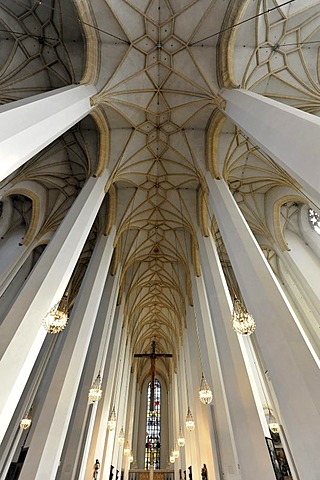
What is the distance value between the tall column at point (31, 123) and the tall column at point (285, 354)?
18.5 feet

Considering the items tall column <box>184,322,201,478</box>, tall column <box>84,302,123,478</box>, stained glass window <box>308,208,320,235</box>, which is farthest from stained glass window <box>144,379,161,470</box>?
stained glass window <box>308,208,320,235</box>

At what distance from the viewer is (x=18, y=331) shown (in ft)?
18.0

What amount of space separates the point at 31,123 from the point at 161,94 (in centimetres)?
667

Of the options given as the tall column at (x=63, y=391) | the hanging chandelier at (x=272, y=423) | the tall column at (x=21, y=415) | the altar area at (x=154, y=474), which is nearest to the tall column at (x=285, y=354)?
the tall column at (x=63, y=391)

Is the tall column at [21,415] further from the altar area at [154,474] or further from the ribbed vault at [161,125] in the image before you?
the altar area at [154,474]

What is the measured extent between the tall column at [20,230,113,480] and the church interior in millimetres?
41

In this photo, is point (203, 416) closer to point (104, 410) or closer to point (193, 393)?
point (193, 393)

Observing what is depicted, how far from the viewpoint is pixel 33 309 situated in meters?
5.91

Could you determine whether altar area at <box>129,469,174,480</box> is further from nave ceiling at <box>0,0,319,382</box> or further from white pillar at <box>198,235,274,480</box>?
nave ceiling at <box>0,0,319,382</box>

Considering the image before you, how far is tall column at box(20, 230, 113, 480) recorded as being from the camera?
19.6 ft

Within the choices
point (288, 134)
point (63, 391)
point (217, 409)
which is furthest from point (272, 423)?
point (288, 134)

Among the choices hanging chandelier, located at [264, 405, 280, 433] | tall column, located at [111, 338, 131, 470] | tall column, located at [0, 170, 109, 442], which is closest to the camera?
tall column, located at [0, 170, 109, 442]

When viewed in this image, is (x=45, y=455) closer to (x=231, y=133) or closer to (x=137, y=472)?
(x=231, y=133)

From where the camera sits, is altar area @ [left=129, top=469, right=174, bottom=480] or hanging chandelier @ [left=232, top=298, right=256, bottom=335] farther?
altar area @ [left=129, top=469, right=174, bottom=480]
